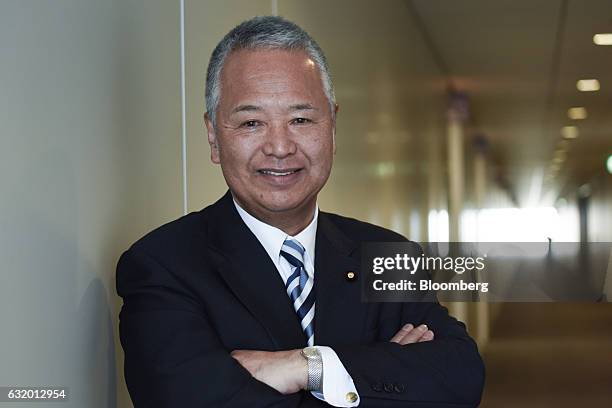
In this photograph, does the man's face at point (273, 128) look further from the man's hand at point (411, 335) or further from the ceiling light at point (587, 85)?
the ceiling light at point (587, 85)

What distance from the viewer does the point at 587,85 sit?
4617 millimetres

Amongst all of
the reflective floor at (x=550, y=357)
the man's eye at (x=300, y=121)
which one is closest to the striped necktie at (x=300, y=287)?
the man's eye at (x=300, y=121)

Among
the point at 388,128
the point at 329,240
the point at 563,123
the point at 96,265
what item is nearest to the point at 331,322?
the point at 329,240

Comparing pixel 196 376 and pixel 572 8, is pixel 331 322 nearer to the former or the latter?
pixel 196 376

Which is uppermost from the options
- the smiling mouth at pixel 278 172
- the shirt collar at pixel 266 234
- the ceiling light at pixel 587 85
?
the ceiling light at pixel 587 85

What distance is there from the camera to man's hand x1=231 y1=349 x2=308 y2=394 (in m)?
1.47

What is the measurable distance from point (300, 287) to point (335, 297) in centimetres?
6

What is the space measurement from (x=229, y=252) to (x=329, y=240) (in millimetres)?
206

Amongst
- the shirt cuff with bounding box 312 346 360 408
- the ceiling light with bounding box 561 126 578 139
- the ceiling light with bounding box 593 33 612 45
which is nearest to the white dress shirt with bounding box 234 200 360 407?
the shirt cuff with bounding box 312 346 360 408

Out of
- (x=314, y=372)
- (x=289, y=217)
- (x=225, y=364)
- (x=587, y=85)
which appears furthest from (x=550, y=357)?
(x=225, y=364)

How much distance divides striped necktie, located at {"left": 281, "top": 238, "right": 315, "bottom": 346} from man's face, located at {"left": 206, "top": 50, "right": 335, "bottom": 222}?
0.09m

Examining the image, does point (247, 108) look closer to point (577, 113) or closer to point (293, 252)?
point (293, 252)

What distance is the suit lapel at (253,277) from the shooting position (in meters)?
1.58

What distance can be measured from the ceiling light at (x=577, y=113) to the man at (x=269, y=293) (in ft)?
10.4
